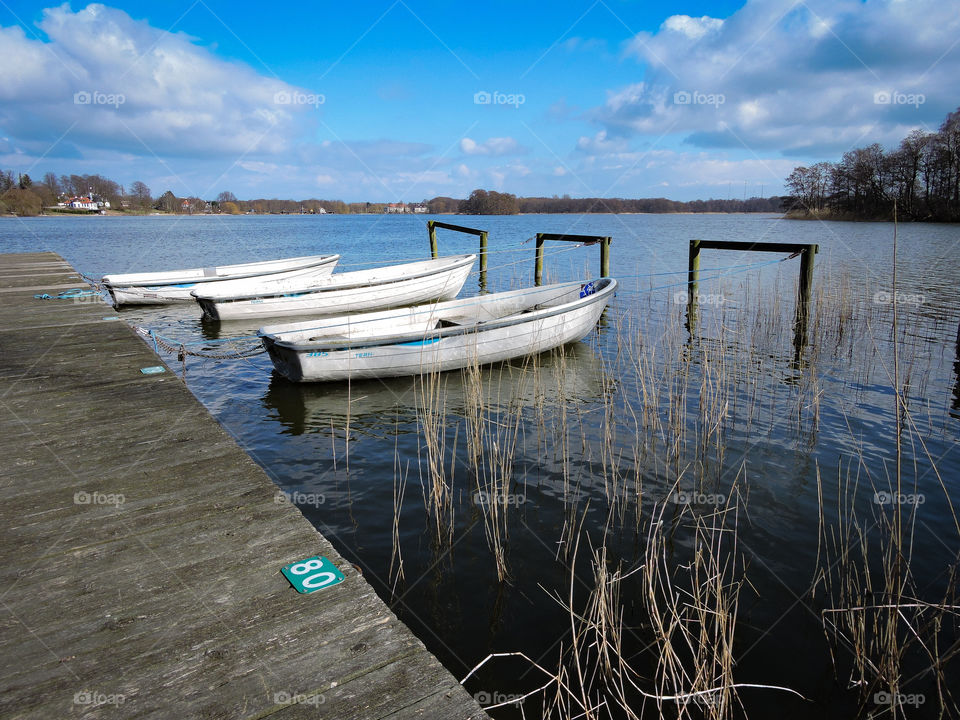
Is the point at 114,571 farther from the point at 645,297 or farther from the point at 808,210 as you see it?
the point at 808,210

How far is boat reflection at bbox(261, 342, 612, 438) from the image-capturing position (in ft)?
22.5

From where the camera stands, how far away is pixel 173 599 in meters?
2.30

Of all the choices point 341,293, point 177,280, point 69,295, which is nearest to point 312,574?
point 69,295

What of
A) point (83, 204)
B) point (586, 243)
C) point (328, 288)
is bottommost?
point (328, 288)

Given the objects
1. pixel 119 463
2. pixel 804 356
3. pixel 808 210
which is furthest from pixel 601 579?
pixel 808 210

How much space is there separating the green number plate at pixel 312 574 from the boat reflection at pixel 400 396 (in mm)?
3874

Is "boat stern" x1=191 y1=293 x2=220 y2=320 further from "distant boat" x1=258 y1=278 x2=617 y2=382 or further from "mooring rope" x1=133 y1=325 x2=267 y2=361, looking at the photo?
"distant boat" x1=258 y1=278 x2=617 y2=382

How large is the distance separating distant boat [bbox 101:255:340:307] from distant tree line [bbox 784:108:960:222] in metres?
46.3

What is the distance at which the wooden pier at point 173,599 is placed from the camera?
6.05 feet

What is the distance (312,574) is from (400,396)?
5.38 m

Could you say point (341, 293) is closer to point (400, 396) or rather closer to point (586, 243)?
point (586, 243)

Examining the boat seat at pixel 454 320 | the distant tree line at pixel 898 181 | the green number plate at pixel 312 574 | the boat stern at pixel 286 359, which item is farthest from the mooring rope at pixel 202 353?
the distant tree line at pixel 898 181

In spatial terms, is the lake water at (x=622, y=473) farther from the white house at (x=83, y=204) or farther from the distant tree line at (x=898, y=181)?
the white house at (x=83, y=204)

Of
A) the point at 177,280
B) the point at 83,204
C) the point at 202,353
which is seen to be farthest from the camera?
the point at 83,204
